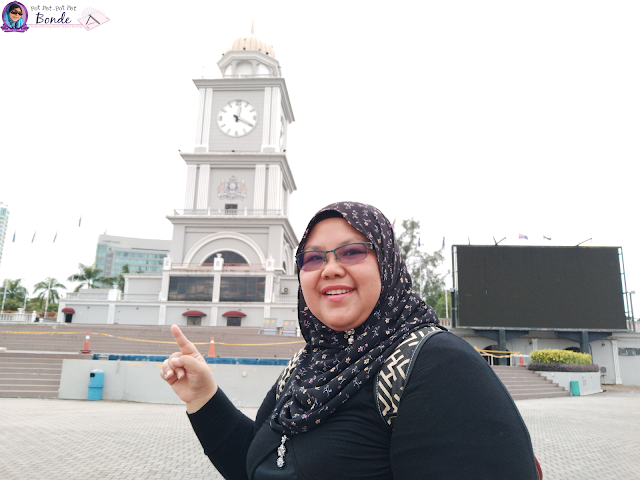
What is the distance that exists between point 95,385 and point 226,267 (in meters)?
20.2

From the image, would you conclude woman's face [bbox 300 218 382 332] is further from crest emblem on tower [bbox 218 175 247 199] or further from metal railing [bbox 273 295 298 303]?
crest emblem on tower [bbox 218 175 247 199]

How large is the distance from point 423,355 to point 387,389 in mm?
153

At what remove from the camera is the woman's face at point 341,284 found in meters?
1.68

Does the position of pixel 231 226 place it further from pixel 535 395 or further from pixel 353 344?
pixel 353 344

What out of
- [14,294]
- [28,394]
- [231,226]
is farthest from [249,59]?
[14,294]

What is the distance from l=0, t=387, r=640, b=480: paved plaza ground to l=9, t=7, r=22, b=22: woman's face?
32.2 feet

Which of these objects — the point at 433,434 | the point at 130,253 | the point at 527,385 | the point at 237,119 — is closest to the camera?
the point at 433,434

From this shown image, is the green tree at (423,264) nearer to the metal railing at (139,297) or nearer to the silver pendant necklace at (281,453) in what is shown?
the metal railing at (139,297)

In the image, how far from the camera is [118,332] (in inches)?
859

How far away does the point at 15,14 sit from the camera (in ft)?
39.3

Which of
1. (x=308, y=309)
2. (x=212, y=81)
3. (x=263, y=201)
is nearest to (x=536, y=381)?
(x=308, y=309)

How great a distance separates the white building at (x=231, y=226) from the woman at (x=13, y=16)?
18214mm

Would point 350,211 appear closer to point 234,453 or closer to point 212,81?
point 234,453

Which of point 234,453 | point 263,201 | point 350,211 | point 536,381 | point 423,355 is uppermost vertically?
point 263,201
